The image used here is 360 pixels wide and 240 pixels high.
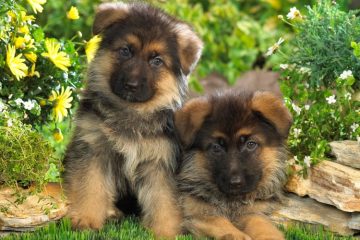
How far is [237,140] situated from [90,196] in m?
1.12

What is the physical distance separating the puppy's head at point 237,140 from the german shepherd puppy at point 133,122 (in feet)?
0.68

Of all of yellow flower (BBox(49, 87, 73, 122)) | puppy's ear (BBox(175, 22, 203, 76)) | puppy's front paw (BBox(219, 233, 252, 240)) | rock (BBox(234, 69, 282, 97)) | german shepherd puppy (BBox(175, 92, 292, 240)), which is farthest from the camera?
rock (BBox(234, 69, 282, 97))

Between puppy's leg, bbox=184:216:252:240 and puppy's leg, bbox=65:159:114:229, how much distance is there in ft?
2.01

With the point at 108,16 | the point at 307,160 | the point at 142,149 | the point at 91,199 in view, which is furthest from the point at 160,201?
the point at 108,16

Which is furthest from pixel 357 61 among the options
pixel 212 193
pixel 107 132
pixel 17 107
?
pixel 17 107

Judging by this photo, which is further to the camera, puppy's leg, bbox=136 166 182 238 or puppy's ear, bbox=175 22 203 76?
puppy's ear, bbox=175 22 203 76

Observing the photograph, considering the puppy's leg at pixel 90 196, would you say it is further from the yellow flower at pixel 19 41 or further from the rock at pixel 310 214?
the rock at pixel 310 214

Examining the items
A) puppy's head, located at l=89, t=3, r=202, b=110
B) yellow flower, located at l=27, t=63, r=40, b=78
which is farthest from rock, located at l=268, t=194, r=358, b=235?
yellow flower, located at l=27, t=63, r=40, b=78

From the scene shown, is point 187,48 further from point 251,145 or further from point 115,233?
point 115,233

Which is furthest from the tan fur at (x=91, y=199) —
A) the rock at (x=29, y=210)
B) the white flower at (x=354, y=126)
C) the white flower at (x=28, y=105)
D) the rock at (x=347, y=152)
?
the white flower at (x=354, y=126)

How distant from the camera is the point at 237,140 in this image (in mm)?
5391

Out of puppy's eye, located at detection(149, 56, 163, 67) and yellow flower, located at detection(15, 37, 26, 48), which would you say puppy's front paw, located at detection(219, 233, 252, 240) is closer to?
puppy's eye, located at detection(149, 56, 163, 67)

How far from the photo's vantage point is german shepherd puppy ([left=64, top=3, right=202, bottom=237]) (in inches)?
217

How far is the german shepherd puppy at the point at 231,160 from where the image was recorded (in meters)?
5.35
